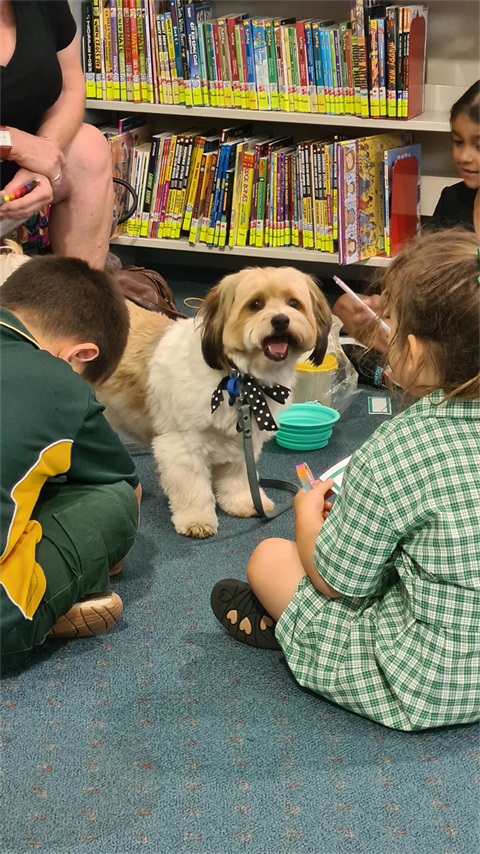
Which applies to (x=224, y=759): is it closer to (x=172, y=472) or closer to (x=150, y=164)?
(x=172, y=472)

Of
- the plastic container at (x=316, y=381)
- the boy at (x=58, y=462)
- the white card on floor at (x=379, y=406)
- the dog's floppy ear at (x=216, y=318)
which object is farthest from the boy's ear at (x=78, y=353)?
the white card on floor at (x=379, y=406)

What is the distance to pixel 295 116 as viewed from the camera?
2.92 m

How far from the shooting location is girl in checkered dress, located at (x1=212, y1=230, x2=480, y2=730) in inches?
45.9

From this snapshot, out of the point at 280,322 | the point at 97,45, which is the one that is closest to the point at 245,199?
the point at 97,45

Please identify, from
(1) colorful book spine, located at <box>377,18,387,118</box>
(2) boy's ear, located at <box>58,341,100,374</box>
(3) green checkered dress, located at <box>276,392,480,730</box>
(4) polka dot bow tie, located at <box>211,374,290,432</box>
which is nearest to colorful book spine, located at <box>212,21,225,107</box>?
(1) colorful book spine, located at <box>377,18,387,118</box>

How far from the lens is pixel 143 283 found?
2559 millimetres

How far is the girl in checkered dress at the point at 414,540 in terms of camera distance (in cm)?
117

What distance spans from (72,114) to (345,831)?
188 cm

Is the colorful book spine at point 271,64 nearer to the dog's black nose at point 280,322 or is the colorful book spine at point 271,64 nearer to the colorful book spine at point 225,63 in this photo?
the colorful book spine at point 225,63

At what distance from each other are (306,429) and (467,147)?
0.97 meters

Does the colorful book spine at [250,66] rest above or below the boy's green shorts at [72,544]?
above

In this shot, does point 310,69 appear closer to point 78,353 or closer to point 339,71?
point 339,71

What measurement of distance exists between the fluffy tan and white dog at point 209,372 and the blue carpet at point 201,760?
1.23 ft

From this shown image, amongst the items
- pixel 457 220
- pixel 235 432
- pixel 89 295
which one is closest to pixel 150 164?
pixel 457 220
